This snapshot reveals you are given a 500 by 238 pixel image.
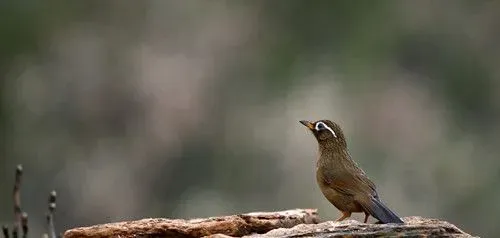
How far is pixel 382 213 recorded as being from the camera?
6633mm

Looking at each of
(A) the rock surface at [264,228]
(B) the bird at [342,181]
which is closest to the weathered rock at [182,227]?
(A) the rock surface at [264,228]

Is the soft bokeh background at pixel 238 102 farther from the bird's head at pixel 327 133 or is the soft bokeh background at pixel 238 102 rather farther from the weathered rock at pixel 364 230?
the weathered rock at pixel 364 230

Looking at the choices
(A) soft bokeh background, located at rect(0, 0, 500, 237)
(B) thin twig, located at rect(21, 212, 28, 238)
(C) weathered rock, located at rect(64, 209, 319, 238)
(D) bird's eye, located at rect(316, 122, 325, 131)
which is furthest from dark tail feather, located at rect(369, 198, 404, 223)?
(A) soft bokeh background, located at rect(0, 0, 500, 237)

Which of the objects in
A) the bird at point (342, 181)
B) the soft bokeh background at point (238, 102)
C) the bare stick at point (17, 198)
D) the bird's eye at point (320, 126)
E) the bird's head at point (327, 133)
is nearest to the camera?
the bare stick at point (17, 198)

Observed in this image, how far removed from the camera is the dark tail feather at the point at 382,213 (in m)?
6.49

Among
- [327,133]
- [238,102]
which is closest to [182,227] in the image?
[327,133]

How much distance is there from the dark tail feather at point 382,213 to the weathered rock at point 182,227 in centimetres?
48

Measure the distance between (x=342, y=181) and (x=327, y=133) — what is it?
1.31ft

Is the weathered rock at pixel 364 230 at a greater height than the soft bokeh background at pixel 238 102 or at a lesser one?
lesser

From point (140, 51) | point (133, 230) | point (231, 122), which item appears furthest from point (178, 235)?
point (140, 51)

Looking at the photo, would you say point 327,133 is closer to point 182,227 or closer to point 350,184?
point 350,184

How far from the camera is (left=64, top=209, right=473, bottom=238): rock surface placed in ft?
20.4

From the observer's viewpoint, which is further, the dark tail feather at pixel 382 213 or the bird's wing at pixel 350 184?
the bird's wing at pixel 350 184

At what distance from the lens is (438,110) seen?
1948 cm
